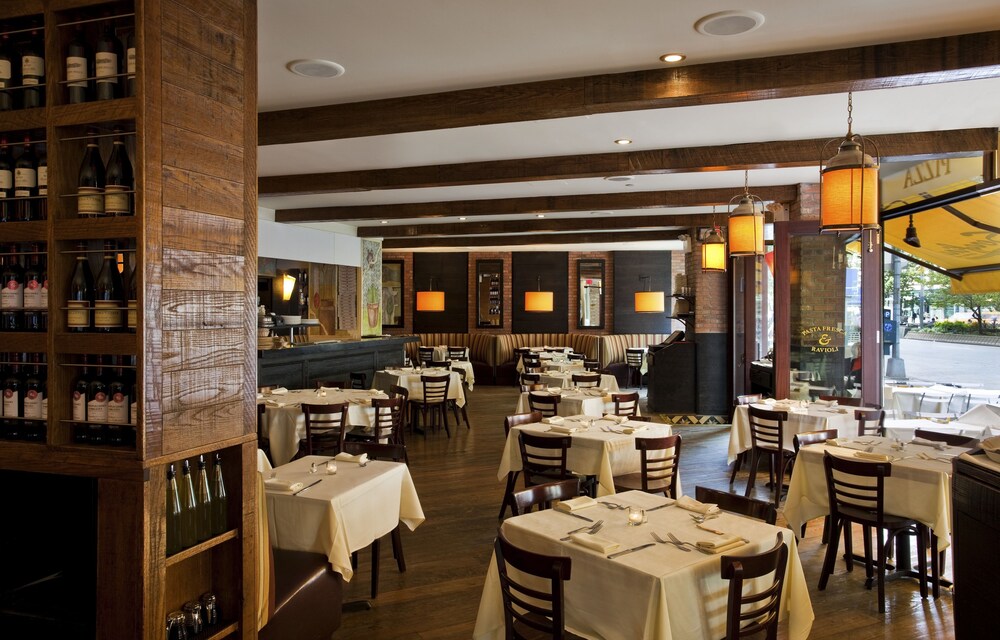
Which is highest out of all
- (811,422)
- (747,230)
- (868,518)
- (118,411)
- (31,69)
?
(31,69)

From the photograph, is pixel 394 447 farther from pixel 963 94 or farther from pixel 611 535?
pixel 963 94

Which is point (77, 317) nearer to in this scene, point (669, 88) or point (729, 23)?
point (729, 23)

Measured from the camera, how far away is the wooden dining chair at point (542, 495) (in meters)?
3.36

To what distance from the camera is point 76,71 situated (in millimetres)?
2406

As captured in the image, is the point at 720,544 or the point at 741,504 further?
the point at 741,504

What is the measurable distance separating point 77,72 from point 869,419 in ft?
21.2

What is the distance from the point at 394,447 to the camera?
4.37m

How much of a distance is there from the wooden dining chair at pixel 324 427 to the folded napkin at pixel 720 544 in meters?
3.94

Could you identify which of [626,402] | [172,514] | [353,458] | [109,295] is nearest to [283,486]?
[353,458]

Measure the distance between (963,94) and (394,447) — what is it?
4.91 m

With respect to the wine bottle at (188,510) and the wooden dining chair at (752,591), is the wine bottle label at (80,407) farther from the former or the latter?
the wooden dining chair at (752,591)

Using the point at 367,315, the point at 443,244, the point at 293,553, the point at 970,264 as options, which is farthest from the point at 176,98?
the point at 443,244

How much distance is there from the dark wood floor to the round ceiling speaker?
3.36 m

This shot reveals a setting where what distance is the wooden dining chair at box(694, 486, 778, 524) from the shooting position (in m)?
3.21
